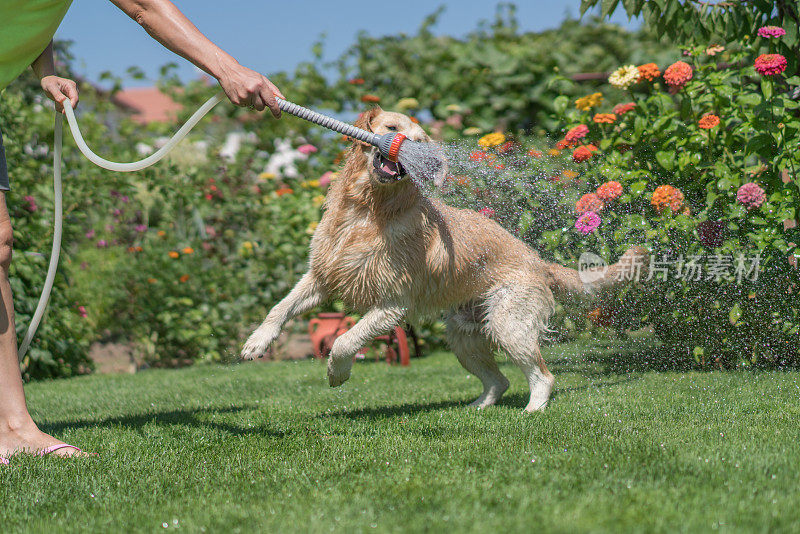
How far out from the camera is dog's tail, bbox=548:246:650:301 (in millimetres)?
4449

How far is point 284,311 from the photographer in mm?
3863

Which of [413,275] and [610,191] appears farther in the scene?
[610,191]

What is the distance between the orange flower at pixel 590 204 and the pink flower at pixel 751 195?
2.75 ft

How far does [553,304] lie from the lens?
429cm

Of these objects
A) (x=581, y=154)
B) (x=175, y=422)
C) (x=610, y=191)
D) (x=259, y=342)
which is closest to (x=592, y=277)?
(x=610, y=191)

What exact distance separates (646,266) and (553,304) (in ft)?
2.99

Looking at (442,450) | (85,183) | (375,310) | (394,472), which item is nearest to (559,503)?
(394,472)

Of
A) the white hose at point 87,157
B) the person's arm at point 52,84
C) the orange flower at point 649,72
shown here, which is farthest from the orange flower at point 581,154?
the person's arm at point 52,84

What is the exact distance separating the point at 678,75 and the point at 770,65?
1.87 ft

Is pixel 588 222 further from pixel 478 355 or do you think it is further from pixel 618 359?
pixel 618 359

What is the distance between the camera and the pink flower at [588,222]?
15.9 ft

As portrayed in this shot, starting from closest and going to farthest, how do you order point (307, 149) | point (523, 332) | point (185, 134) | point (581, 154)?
point (185, 134)
point (523, 332)
point (581, 154)
point (307, 149)

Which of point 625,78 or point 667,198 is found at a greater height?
point 625,78

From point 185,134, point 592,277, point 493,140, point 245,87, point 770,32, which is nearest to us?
point 245,87
